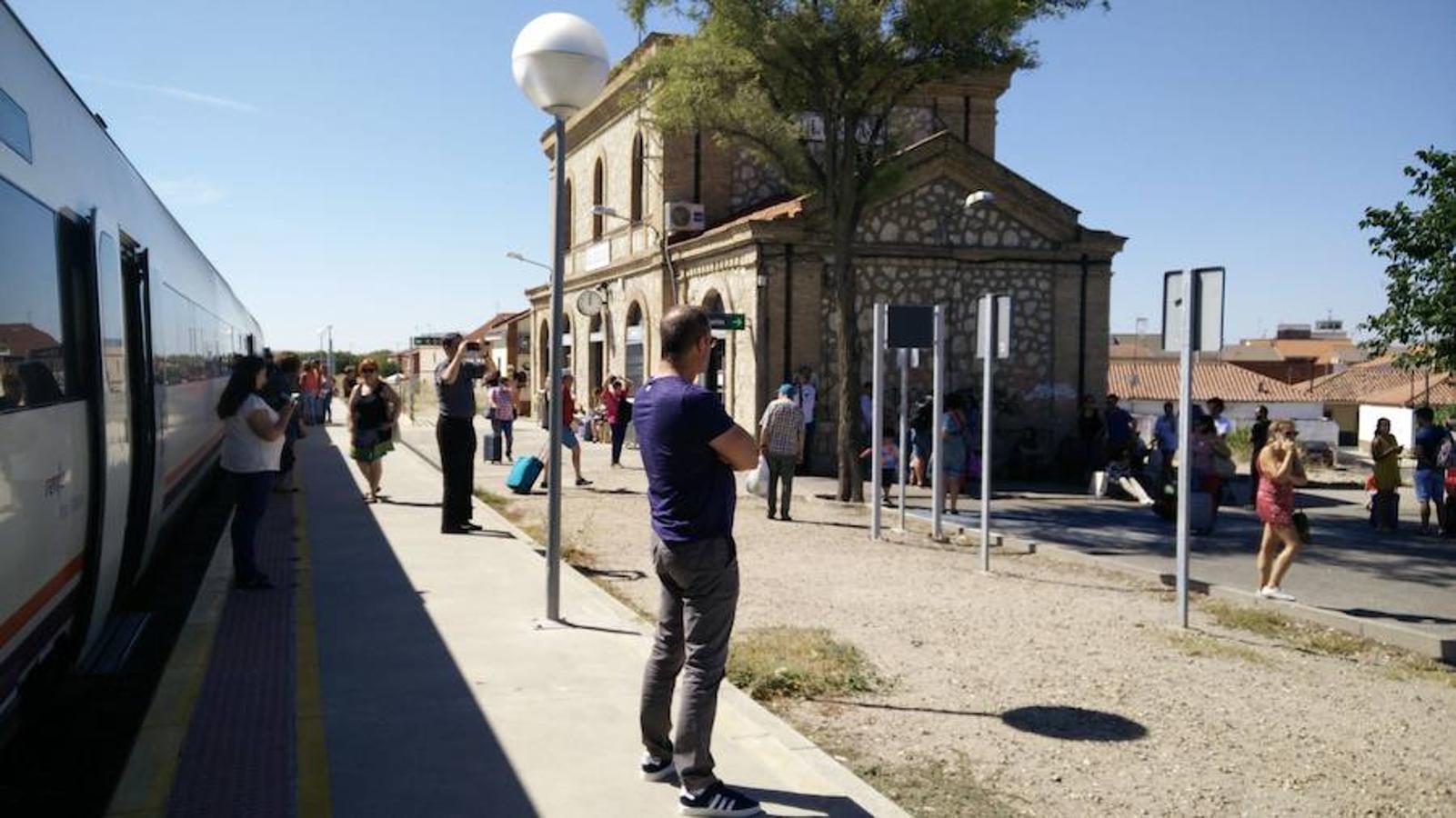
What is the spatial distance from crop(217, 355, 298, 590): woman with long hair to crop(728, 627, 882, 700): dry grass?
3491 millimetres

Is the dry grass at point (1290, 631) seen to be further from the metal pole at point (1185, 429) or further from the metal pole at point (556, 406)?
the metal pole at point (556, 406)

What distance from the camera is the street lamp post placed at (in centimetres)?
668

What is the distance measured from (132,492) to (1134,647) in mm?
6181

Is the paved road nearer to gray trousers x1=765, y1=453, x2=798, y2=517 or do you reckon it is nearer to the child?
the child

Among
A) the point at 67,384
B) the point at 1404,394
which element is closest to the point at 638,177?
the point at 67,384

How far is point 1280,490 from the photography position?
28.7 ft

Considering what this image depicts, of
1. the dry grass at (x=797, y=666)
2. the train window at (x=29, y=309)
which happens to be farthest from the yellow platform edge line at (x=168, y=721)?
the dry grass at (x=797, y=666)

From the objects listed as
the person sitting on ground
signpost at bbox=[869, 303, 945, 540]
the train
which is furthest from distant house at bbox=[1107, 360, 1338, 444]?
the train

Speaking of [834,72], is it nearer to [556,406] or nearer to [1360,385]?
[556,406]

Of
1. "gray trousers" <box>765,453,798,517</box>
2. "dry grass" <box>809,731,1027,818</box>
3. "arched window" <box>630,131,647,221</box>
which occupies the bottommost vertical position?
"dry grass" <box>809,731,1027,818</box>

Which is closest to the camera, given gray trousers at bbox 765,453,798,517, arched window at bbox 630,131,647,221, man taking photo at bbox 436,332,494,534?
man taking photo at bbox 436,332,494,534

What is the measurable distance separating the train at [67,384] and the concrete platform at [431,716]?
0.63 metres

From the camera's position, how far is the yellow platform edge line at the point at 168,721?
4172 millimetres

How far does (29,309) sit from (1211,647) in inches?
269
